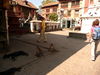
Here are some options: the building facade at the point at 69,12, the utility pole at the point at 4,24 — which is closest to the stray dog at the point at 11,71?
the utility pole at the point at 4,24

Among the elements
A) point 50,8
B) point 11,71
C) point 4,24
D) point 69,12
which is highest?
point 50,8

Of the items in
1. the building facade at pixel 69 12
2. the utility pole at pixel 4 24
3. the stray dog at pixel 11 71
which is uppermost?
the building facade at pixel 69 12

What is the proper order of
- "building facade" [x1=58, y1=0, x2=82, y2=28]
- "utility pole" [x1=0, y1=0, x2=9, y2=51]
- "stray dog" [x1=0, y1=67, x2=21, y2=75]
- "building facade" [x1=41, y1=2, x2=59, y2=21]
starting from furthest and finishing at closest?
"building facade" [x1=41, y1=2, x2=59, y2=21]
"building facade" [x1=58, y1=0, x2=82, y2=28]
"utility pole" [x1=0, y1=0, x2=9, y2=51]
"stray dog" [x1=0, y1=67, x2=21, y2=75]

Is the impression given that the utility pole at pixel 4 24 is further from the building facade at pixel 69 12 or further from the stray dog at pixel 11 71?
the building facade at pixel 69 12

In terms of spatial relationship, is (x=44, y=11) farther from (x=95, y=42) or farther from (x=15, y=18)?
(x=95, y=42)

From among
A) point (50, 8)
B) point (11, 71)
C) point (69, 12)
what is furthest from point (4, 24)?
point (50, 8)

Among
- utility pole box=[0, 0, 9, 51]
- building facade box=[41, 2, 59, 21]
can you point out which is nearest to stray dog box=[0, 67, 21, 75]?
utility pole box=[0, 0, 9, 51]

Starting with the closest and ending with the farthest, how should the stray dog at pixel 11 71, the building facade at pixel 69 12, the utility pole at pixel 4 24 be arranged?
the stray dog at pixel 11 71
the utility pole at pixel 4 24
the building facade at pixel 69 12

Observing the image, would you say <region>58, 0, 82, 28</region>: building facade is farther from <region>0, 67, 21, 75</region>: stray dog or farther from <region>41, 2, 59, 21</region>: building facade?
<region>0, 67, 21, 75</region>: stray dog

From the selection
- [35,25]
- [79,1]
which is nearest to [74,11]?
[79,1]

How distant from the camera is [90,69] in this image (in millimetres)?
5070

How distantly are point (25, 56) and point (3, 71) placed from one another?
6.47 ft

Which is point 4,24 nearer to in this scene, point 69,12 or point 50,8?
point 69,12

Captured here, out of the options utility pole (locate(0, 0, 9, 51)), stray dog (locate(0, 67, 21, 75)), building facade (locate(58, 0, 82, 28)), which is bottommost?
stray dog (locate(0, 67, 21, 75))
